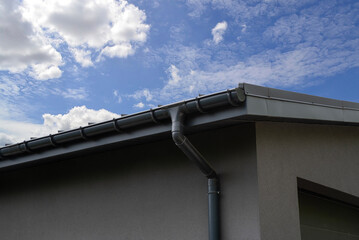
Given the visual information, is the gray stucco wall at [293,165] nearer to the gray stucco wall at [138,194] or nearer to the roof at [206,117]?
the gray stucco wall at [138,194]

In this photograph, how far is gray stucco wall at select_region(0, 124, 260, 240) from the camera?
5020 millimetres

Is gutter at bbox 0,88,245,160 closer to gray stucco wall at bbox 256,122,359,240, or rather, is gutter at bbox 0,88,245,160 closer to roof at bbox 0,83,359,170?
roof at bbox 0,83,359,170

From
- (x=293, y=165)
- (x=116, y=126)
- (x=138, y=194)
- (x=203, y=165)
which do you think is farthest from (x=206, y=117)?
(x=138, y=194)

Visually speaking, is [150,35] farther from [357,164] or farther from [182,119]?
[357,164]

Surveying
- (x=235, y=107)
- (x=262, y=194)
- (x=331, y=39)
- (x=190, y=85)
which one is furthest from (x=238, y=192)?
(x=331, y=39)

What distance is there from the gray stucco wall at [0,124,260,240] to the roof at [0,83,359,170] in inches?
14.5

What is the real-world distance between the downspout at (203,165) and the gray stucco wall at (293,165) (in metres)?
0.55

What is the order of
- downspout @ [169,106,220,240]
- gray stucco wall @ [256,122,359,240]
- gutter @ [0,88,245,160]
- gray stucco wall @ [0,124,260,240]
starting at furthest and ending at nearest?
gray stucco wall @ [0,124,260,240], gray stucco wall @ [256,122,359,240], downspout @ [169,106,220,240], gutter @ [0,88,245,160]

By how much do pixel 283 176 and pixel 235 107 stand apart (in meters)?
1.30

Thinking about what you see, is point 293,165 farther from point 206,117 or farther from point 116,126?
point 116,126

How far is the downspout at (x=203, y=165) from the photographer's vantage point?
15.4 feet

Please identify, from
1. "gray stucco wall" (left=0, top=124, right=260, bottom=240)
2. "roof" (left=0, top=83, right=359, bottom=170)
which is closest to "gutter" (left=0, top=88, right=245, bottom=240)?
"roof" (left=0, top=83, right=359, bottom=170)

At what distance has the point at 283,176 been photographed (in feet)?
17.1

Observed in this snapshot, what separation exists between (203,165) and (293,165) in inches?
51.2
